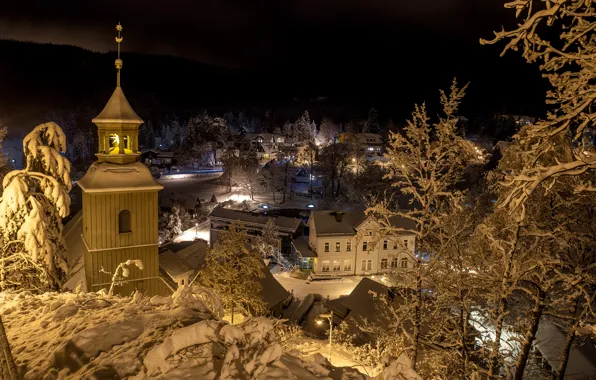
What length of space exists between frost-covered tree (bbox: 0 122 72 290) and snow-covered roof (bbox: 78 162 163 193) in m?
1.92

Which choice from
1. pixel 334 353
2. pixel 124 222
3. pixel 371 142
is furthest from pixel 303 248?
pixel 371 142

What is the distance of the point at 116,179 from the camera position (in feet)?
53.1

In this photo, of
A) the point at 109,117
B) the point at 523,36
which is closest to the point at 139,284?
the point at 109,117

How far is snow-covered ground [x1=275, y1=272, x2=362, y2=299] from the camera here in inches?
1266

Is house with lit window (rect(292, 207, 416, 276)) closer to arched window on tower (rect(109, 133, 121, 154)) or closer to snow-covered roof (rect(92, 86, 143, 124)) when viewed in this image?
arched window on tower (rect(109, 133, 121, 154))

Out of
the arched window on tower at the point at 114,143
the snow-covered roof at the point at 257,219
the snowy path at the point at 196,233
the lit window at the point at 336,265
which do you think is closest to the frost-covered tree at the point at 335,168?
the snow-covered roof at the point at 257,219

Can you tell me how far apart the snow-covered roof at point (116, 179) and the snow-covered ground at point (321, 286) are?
18202 mm

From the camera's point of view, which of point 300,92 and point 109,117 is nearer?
point 109,117

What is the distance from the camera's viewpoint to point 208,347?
5.45 metres

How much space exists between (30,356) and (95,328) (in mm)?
1171

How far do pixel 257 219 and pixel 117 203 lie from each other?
1139 inches

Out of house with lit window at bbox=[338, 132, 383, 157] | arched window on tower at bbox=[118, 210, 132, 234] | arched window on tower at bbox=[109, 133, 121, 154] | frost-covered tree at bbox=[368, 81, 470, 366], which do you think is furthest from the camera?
house with lit window at bbox=[338, 132, 383, 157]

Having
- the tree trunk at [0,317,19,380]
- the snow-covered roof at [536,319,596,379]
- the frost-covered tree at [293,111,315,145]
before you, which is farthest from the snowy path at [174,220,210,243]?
the tree trunk at [0,317,19,380]

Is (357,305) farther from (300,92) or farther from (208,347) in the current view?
(300,92)
